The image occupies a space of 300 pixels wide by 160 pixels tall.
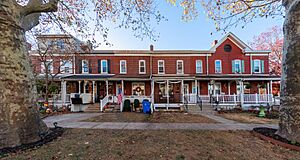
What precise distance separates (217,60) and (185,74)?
438 centimetres

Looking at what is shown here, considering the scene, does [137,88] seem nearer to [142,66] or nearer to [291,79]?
[142,66]

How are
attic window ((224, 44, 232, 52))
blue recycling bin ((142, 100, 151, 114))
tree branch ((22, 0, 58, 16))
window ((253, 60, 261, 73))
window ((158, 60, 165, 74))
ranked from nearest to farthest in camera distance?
tree branch ((22, 0, 58, 16))
blue recycling bin ((142, 100, 151, 114))
window ((253, 60, 261, 73))
window ((158, 60, 165, 74))
attic window ((224, 44, 232, 52))

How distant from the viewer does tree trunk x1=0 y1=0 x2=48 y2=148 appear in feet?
13.3

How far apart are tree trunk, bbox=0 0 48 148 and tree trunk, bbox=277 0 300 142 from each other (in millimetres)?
7709

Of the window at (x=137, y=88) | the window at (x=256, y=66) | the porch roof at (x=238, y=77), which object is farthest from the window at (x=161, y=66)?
the window at (x=256, y=66)

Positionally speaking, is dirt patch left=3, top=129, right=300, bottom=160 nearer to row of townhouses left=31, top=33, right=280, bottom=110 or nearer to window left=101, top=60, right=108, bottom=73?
row of townhouses left=31, top=33, right=280, bottom=110

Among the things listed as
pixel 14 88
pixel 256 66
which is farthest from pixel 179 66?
pixel 14 88

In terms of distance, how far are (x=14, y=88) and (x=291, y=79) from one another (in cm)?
825

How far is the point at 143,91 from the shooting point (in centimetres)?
1827

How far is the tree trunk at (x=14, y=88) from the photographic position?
4066 millimetres

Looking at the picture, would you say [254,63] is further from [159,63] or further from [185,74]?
[159,63]

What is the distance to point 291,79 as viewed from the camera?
475 centimetres

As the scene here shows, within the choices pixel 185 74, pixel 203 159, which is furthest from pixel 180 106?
pixel 203 159

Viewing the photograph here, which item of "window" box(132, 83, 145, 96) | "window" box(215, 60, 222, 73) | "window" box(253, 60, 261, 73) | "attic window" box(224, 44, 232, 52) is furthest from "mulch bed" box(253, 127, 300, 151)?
"window" box(253, 60, 261, 73)
